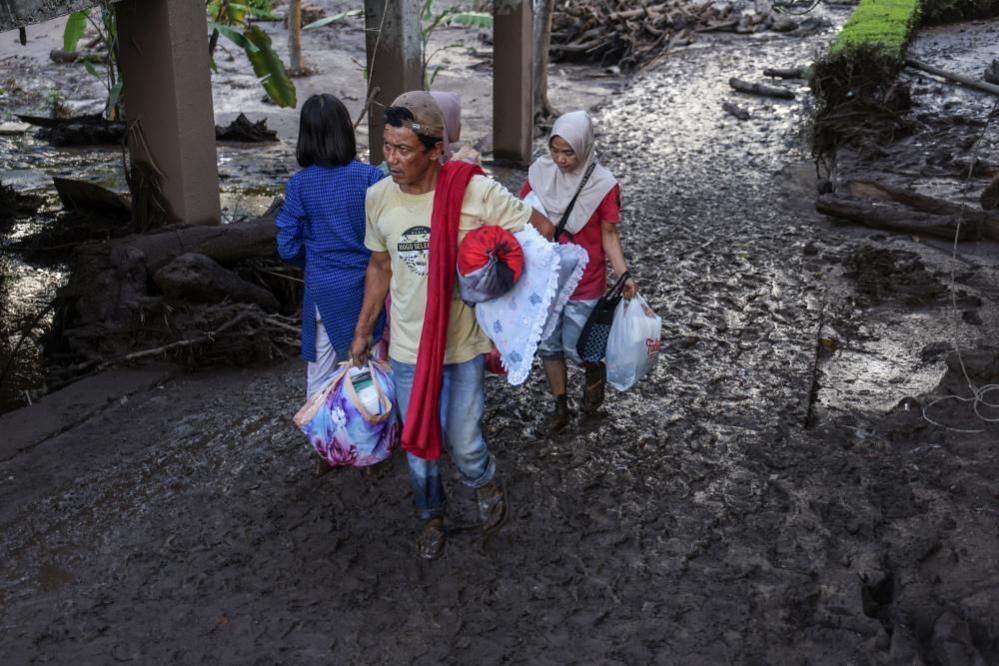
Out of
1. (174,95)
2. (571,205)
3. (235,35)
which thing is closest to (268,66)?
(235,35)

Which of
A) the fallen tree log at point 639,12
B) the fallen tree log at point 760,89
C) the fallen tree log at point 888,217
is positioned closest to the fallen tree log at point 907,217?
the fallen tree log at point 888,217

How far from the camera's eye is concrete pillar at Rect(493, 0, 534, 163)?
1095cm

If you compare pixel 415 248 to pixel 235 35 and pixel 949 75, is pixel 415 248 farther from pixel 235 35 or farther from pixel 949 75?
pixel 949 75

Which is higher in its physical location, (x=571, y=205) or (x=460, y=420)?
(x=571, y=205)

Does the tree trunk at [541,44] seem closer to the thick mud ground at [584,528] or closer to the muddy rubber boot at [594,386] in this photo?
the thick mud ground at [584,528]

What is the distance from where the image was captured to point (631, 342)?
195 inches

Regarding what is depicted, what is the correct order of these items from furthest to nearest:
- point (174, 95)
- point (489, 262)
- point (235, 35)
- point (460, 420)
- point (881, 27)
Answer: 1. point (881, 27)
2. point (235, 35)
3. point (174, 95)
4. point (460, 420)
5. point (489, 262)


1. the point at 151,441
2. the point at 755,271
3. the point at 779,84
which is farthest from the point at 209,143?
the point at 779,84

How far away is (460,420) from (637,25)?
1697cm

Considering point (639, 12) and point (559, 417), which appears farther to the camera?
point (639, 12)

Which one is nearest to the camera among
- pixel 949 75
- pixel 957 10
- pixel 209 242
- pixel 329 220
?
pixel 329 220

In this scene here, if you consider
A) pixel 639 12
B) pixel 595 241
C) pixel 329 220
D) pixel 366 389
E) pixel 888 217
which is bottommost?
pixel 888 217

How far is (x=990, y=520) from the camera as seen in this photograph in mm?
4539

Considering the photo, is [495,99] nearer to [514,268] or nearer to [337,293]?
[337,293]
